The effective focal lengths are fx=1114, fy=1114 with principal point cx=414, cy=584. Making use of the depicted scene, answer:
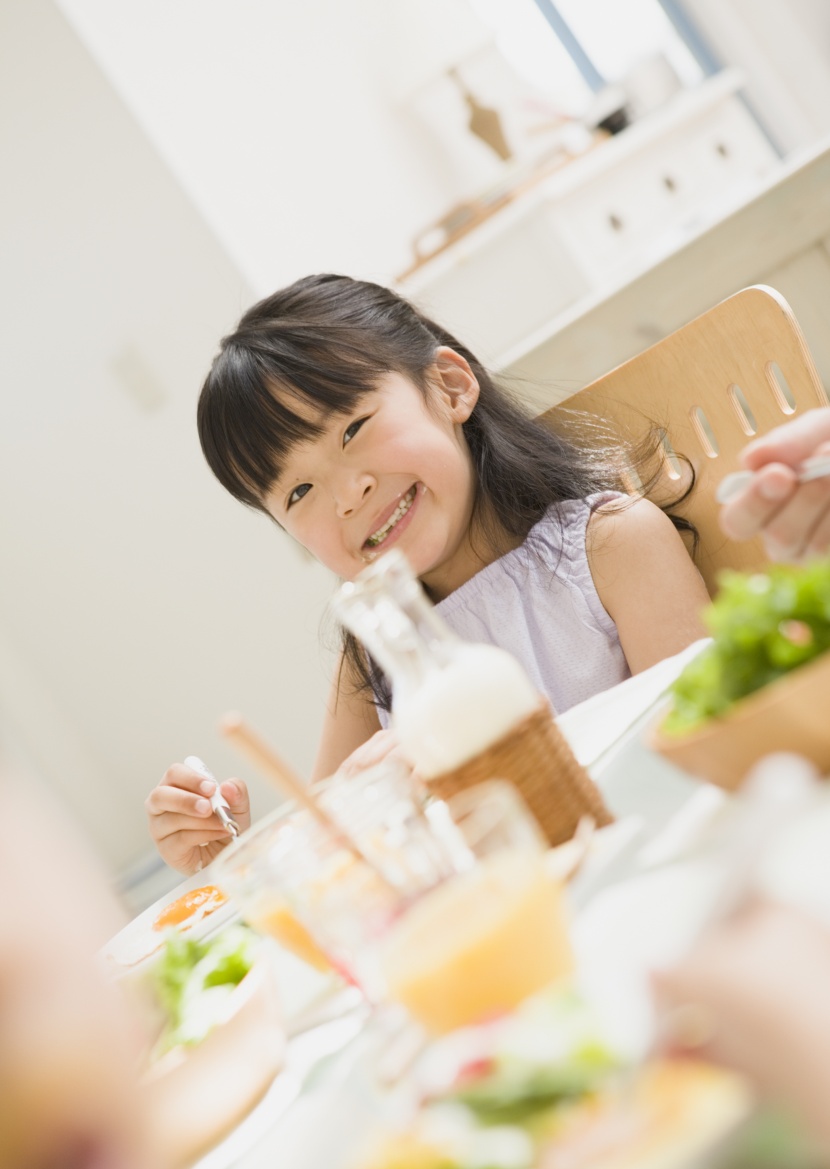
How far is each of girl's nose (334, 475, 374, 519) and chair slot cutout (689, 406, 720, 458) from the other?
14.5 inches

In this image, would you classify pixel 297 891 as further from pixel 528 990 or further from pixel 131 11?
pixel 131 11

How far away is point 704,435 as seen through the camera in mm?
1252

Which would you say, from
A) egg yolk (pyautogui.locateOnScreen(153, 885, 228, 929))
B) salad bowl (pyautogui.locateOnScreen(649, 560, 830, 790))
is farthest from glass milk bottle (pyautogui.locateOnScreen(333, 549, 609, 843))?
egg yolk (pyautogui.locateOnScreen(153, 885, 228, 929))

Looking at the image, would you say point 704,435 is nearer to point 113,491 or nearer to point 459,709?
point 459,709

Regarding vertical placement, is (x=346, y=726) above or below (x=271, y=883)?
below

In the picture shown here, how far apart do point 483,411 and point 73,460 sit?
164 centimetres

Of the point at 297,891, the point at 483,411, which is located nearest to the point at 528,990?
the point at 297,891

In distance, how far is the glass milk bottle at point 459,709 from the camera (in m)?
0.60

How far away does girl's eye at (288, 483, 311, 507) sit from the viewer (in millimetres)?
1340

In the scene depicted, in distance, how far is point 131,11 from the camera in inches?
108

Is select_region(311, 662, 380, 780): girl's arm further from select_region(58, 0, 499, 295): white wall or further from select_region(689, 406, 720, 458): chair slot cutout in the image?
select_region(58, 0, 499, 295): white wall

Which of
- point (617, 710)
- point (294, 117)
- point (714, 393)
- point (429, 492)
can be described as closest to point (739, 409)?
point (714, 393)

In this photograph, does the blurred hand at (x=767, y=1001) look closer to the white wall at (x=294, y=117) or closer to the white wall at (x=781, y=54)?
the white wall at (x=294, y=117)

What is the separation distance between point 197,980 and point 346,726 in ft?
2.75
